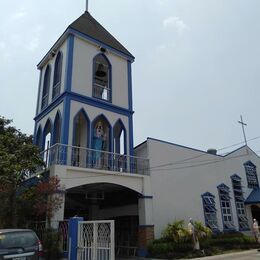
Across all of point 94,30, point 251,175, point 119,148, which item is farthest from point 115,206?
point 251,175

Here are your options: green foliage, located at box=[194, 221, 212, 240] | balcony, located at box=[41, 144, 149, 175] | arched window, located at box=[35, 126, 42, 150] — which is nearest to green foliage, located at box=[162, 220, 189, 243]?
green foliage, located at box=[194, 221, 212, 240]

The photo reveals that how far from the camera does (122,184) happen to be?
14.7 m

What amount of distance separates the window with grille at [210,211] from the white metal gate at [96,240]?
9563 millimetres

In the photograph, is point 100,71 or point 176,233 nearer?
point 176,233

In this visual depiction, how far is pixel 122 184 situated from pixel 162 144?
12.5ft

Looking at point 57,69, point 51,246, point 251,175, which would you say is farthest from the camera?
point 251,175

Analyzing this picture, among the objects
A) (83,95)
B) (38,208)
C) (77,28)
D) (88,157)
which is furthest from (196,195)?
(77,28)

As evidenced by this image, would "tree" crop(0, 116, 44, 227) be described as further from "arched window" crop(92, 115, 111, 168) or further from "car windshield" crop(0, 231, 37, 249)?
"car windshield" crop(0, 231, 37, 249)

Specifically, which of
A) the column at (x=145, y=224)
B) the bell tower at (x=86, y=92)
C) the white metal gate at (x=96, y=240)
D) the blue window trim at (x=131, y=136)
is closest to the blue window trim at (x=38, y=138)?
the bell tower at (x=86, y=92)

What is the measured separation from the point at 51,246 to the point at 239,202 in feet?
45.7

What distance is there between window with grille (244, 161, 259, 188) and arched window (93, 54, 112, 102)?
11690 millimetres

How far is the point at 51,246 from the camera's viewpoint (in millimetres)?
11078

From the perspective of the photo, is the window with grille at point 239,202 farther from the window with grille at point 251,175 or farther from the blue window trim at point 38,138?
Result: the blue window trim at point 38,138

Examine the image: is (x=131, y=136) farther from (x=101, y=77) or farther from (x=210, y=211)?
(x=210, y=211)
